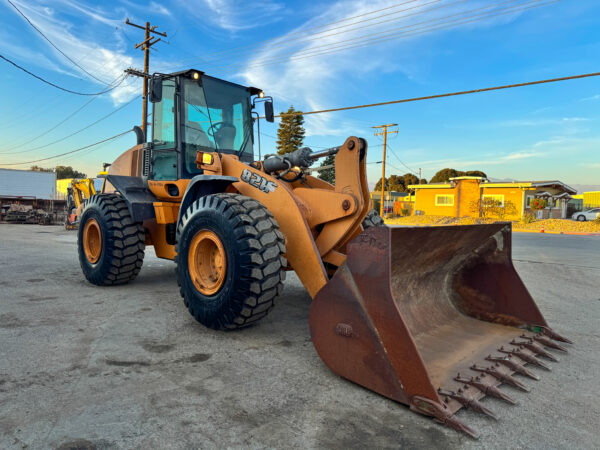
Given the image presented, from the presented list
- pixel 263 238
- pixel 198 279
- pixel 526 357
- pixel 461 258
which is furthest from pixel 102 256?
pixel 526 357

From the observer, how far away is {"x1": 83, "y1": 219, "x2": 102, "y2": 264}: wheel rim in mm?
5688

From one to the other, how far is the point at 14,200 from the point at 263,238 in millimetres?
27329

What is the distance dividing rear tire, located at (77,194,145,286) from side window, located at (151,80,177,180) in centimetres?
71

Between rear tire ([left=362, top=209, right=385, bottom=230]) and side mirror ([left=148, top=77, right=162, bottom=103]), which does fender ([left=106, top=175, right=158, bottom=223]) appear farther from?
rear tire ([left=362, top=209, right=385, bottom=230])

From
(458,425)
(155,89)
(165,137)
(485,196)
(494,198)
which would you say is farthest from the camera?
(485,196)

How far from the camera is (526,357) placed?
295 cm

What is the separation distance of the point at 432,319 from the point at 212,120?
352 centimetres

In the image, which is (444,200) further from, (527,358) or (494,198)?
(527,358)

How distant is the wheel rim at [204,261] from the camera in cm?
365

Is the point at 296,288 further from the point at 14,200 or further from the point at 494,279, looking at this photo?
the point at 14,200

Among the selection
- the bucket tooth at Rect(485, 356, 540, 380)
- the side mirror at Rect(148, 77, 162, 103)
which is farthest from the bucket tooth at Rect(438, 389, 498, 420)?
the side mirror at Rect(148, 77, 162, 103)

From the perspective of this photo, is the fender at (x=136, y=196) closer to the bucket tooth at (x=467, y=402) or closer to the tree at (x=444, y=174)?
the bucket tooth at (x=467, y=402)

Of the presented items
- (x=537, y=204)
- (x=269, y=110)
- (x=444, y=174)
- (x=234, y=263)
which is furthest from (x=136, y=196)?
(x=444, y=174)

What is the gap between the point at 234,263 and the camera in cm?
325
